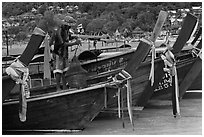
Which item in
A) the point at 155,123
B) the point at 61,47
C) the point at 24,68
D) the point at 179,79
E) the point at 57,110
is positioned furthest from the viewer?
the point at 179,79

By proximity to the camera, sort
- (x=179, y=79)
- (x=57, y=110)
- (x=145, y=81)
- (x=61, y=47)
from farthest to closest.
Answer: (x=179, y=79)
(x=145, y=81)
(x=61, y=47)
(x=57, y=110)

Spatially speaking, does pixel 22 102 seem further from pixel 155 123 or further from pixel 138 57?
pixel 155 123

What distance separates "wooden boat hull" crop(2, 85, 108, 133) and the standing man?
0.55 meters

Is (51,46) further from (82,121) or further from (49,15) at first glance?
(49,15)

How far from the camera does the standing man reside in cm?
621

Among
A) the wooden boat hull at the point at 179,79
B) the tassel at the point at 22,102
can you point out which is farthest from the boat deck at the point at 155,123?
the tassel at the point at 22,102

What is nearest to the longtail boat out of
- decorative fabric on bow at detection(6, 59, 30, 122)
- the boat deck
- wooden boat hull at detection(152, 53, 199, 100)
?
decorative fabric on bow at detection(6, 59, 30, 122)

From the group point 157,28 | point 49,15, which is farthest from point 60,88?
point 49,15

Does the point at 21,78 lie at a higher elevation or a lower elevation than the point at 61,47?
lower

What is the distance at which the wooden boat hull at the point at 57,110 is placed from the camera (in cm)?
566

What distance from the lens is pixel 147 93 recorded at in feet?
24.6

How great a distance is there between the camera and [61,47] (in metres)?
6.27

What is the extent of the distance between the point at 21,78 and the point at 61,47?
1027 millimetres

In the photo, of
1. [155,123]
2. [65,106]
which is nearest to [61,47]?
[65,106]
